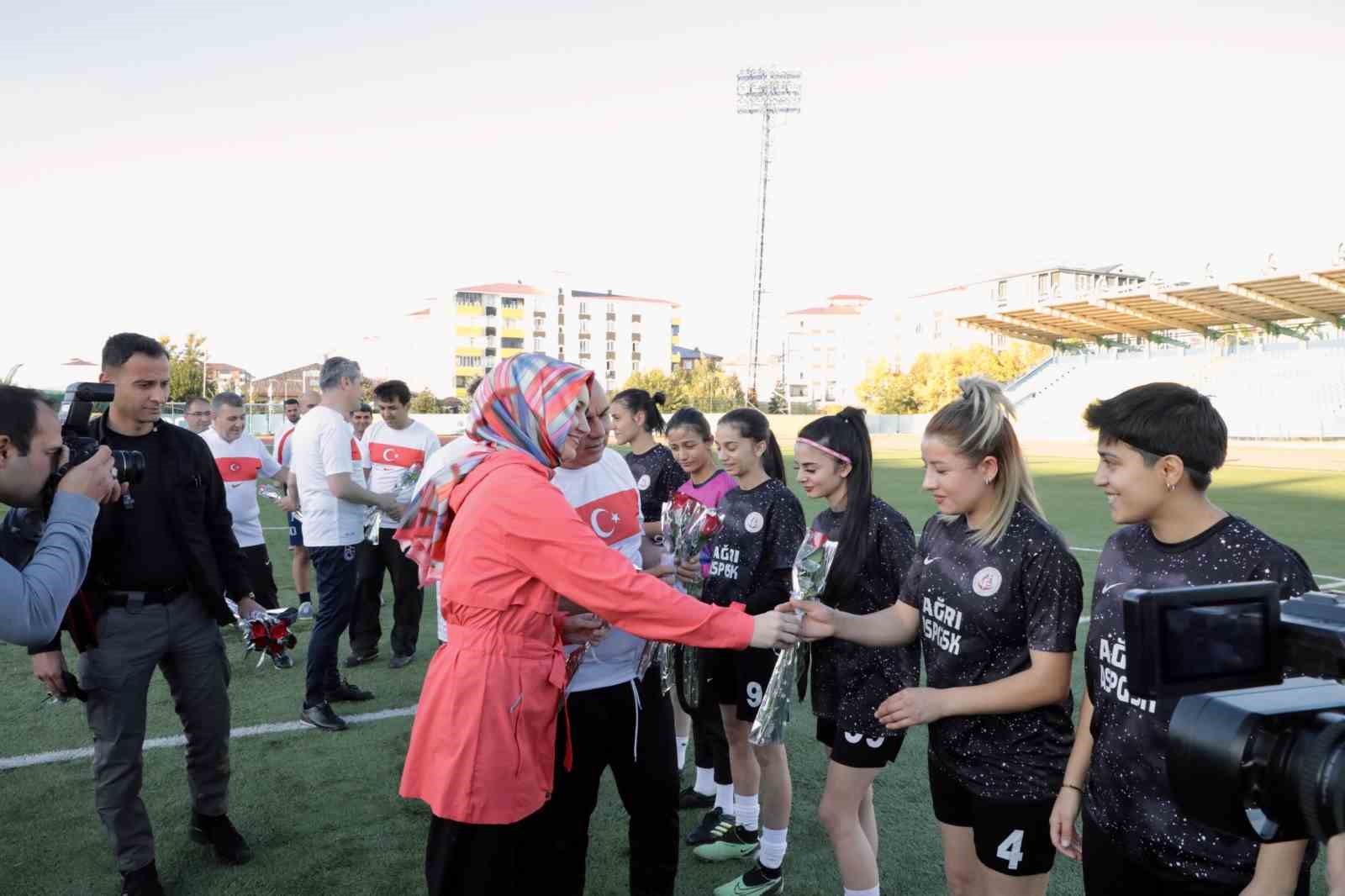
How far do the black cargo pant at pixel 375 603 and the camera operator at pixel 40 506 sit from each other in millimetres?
4597

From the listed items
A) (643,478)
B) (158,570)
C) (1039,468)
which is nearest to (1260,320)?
(1039,468)

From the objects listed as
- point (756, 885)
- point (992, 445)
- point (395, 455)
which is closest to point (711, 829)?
point (756, 885)

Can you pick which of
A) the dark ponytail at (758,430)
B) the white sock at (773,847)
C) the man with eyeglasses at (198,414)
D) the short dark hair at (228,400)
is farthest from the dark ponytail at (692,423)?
the man with eyeglasses at (198,414)

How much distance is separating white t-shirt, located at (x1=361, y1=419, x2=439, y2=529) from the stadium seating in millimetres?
38335

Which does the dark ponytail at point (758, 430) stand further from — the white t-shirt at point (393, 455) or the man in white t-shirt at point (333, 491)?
the white t-shirt at point (393, 455)

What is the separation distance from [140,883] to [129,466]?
174 centimetres

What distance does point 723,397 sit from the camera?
244 ft

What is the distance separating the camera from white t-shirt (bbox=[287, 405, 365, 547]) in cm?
638

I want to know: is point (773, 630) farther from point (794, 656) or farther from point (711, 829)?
point (711, 829)

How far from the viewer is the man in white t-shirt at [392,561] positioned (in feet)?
24.0

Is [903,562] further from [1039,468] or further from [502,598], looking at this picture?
[1039,468]

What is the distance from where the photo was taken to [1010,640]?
261cm

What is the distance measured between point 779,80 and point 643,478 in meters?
51.0

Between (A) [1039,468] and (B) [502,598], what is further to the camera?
(A) [1039,468]
